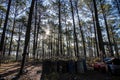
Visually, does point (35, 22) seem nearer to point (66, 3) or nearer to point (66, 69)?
point (66, 3)

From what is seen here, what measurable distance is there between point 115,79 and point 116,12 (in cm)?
2238

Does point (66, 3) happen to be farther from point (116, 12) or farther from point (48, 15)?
point (116, 12)

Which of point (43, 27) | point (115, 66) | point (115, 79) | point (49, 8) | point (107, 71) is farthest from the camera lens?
point (43, 27)

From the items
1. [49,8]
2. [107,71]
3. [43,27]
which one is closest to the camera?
[107,71]

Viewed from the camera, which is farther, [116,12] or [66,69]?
[116,12]

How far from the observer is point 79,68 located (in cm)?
1245

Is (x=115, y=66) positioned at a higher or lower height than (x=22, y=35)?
lower

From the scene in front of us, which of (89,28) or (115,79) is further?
(89,28)

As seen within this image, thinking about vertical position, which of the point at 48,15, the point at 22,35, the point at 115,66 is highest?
the point at 48,15

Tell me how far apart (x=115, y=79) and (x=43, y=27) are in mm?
26313

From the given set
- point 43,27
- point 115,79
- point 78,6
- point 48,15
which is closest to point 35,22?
point 48,15

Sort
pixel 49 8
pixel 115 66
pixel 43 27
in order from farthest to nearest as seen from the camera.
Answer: pixel 43 27 < pixel 49 8 < pixel 115 66

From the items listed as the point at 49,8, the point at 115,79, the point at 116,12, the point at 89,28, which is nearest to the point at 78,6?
the point at 49,8

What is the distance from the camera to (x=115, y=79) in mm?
9859
